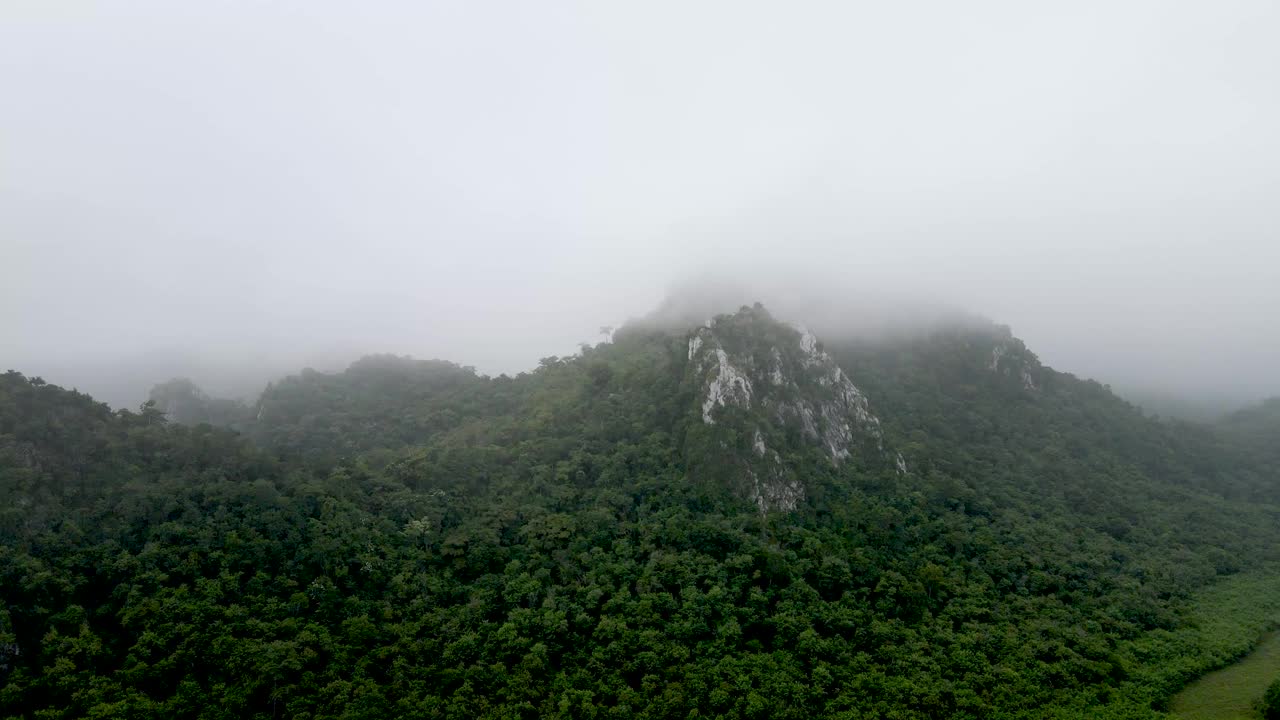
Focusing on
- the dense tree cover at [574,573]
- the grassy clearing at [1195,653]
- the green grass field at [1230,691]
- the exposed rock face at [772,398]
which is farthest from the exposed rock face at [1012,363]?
the green grass field at [1230,691]

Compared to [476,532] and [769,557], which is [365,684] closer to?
[476,532]

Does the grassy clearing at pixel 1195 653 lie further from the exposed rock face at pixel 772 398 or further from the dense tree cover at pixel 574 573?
the exposed rock face at pixel 772 398

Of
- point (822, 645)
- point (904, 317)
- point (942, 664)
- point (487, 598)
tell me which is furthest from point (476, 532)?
point (904, 317)

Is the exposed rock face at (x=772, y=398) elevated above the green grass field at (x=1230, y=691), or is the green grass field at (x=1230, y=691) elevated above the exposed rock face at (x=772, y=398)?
the exposed rock face at (x=772, y=398)

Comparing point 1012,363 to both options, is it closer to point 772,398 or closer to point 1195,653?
point 772,398

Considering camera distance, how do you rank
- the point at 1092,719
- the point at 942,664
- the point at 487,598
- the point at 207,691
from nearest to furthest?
the point at 207,691 → the point at 1092,719 → the point at 942,664 → the point at 487,598
